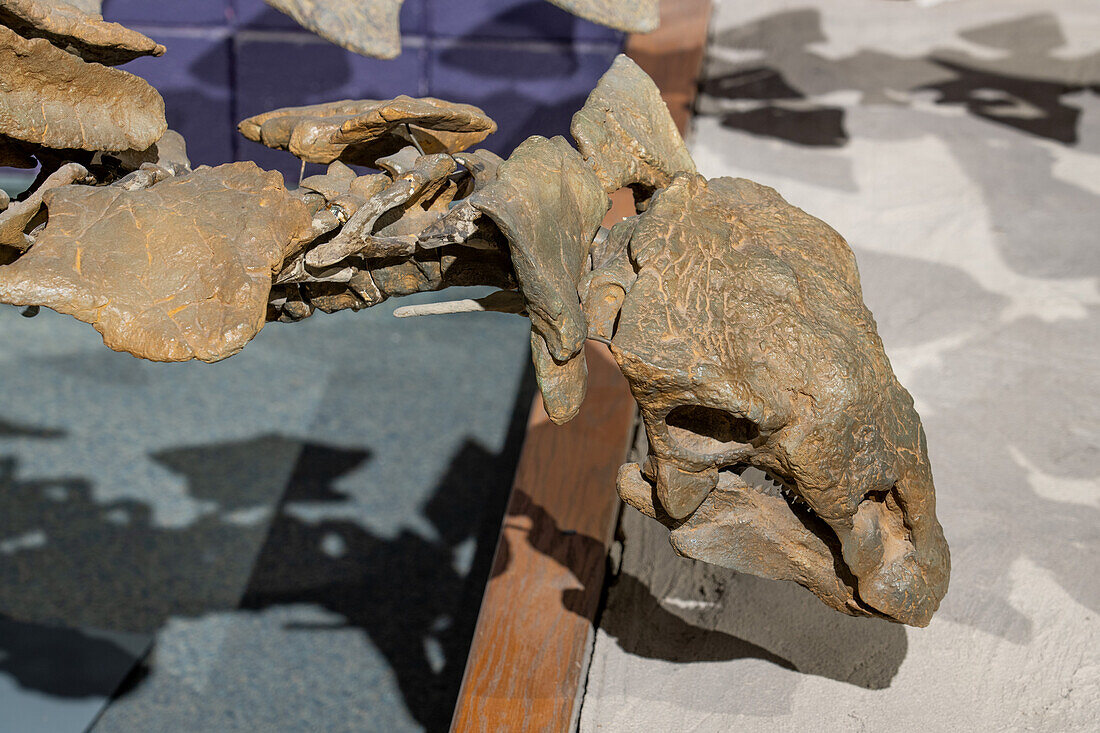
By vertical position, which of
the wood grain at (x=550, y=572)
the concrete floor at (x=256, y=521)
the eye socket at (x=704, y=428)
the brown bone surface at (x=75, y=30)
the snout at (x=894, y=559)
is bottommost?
the concrete floor at (x=256, y=521)

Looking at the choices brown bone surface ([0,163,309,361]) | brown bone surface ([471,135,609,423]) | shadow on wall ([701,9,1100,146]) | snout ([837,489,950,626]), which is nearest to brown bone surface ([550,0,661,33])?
brown bone surface ([471,135,609,423])

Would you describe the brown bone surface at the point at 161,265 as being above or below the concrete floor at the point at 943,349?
above

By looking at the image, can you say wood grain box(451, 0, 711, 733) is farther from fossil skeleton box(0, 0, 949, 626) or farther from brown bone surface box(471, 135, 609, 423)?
brown bone surface box(471, 135, 609, 423)

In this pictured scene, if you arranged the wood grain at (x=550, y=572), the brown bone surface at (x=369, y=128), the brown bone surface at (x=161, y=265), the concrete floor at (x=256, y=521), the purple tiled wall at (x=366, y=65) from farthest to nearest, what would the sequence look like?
the purple tiled wall at (x=366, y=65) < the concrete floor at (x=256, y=521) < the wood grain at (x=550, y=572) < the brown bone surface at (x=369, y=128) < the brown bone surface at (x=161, y=265)

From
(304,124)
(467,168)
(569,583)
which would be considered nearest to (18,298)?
(304,124)

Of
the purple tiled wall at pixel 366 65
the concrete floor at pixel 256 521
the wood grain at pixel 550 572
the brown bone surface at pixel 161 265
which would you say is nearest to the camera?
the brown bone surface at pixel 161 265

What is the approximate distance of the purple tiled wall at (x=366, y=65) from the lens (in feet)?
12.5

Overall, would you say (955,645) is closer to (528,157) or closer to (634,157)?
(634,157)

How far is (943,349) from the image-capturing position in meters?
2.76

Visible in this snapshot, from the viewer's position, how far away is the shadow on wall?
12.7ft

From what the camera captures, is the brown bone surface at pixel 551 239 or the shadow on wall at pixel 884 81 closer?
the brown bone surface at pixel 551 239

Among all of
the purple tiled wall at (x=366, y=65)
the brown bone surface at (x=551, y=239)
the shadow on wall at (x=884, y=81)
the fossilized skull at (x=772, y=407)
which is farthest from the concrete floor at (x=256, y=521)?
the brown bone surface at (x=551, y=239)

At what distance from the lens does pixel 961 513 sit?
7.38 ft

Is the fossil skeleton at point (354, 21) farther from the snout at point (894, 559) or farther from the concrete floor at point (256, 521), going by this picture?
the concrete floor at point (256, 521)
